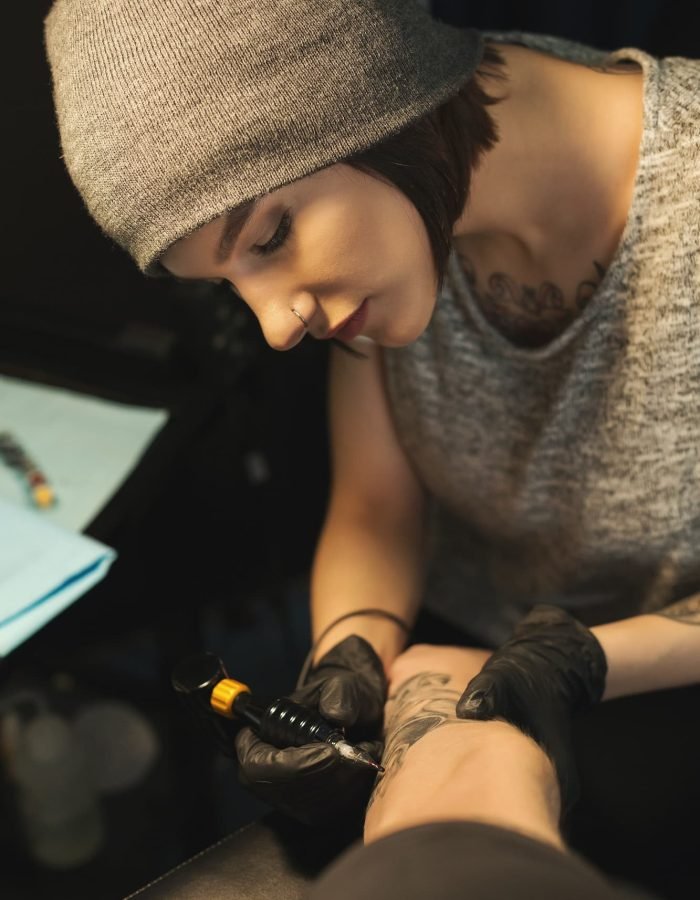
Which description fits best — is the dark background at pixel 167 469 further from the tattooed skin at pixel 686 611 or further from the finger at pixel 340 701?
the tattooed skin at pixel 686 611

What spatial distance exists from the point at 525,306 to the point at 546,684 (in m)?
0.40

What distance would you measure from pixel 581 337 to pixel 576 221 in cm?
11

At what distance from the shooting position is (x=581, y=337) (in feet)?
3.22

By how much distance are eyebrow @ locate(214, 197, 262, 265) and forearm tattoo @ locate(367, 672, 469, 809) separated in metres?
0.41

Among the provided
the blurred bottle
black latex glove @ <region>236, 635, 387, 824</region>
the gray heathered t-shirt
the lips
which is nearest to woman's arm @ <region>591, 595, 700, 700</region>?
the gray heathered t-shirt

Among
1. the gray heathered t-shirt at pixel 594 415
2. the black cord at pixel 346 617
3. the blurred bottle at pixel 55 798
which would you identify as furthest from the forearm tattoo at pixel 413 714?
the blurred bottle at pixel 55 798

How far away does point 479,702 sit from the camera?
0.77m

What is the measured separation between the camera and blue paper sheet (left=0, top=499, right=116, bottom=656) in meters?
0.97

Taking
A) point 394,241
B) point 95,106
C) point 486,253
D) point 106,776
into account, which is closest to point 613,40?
point 486,253

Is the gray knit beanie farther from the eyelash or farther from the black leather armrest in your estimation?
the black leather armrest

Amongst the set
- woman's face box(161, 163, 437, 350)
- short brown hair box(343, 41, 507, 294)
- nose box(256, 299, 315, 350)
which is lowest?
nose box(256, 299, 315, 350)

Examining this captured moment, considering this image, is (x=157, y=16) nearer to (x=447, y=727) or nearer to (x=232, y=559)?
(x=447, y=727)

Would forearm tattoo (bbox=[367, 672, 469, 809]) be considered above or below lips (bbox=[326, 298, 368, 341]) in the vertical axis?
below

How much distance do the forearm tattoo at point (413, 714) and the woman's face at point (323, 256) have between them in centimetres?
33
